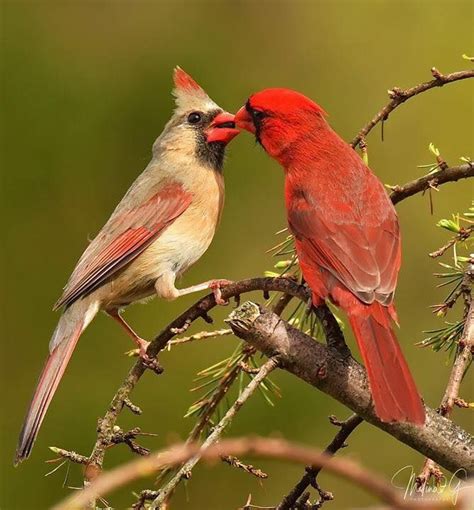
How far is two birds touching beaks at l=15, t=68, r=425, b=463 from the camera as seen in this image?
8.27 ft

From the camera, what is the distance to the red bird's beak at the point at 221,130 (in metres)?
3.99

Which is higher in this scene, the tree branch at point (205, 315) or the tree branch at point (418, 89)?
the tree branch at point (418, 89)

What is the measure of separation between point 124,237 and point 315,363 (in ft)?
5.42

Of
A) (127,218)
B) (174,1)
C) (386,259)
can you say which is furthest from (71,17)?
(386,259)

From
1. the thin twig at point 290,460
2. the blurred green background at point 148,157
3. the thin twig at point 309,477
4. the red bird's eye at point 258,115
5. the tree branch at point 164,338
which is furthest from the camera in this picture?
the blurred green background at point 148,157

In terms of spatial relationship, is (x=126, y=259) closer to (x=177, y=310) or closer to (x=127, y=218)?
(x=127, y=218)

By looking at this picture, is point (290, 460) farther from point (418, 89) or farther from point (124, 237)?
point (124, 237)

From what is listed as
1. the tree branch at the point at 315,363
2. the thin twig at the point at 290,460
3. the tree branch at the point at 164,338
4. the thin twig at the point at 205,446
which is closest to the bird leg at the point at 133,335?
the tree branch at the point at 164,338

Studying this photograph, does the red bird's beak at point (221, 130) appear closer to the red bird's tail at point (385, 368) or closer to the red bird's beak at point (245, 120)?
the red bird's beak at point (245, 120)

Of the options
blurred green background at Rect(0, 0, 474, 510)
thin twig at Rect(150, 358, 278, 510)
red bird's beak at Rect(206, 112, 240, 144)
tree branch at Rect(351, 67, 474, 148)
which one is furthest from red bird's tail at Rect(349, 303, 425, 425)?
blurred green background at Rect(0, 0, 474, 510)

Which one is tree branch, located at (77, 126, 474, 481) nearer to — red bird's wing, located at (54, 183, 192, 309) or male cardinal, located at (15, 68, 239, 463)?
male cardinal, located at (15, 68, 239, 463)

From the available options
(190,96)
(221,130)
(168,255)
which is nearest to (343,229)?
(168,255)

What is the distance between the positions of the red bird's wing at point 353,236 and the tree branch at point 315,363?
439mm

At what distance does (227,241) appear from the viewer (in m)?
5.09
